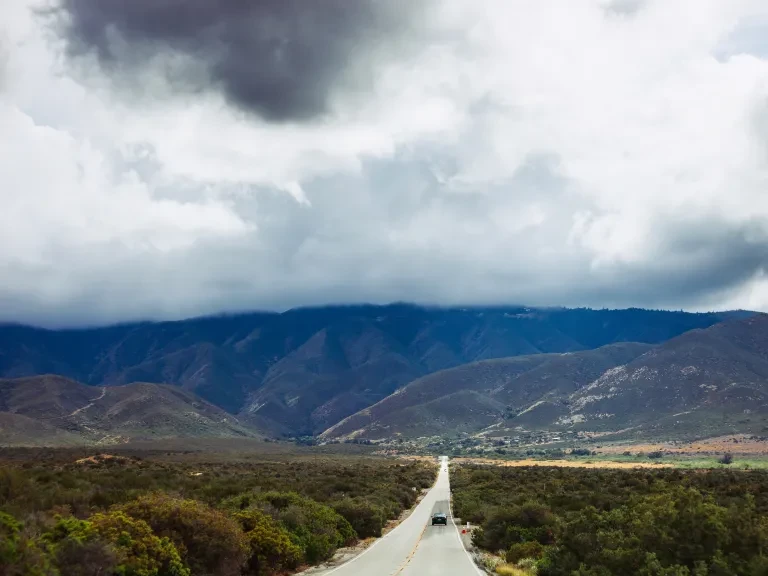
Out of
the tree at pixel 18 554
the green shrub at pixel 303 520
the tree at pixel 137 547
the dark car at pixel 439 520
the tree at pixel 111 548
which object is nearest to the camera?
the tree at pixel 18 554

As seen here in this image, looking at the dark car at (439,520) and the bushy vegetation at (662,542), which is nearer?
the bushy vegetation at (662,542)

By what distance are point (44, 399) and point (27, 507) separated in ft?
601

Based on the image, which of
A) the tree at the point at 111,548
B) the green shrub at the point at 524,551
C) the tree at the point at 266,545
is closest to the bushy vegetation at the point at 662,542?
the green shrub at the point at 524,551

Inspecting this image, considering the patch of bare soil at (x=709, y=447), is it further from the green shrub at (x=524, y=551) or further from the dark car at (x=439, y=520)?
the green shrub at (x=524, y=551)

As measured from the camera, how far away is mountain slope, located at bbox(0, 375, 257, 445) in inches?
5633

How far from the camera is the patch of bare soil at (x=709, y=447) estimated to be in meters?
109

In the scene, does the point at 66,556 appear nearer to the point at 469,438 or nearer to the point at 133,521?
the point at 133,521

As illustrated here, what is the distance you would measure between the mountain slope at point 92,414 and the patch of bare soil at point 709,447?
10131 centimetres

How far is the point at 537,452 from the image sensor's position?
142 metres

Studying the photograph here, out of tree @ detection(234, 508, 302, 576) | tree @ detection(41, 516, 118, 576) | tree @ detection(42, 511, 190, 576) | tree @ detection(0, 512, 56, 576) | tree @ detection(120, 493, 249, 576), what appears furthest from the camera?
tree @ detection(234, 508, 302, 576)

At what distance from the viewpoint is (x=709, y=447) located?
119812 millimetres

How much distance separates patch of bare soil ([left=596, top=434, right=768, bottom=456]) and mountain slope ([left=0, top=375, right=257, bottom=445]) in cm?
10131

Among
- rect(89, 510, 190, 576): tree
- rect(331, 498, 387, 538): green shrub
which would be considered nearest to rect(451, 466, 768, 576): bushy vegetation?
rect(89, 510, 190, 576): tree

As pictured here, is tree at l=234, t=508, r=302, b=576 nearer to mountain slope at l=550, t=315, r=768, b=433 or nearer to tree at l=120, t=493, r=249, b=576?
tree at l=120, t=493, r=249, b=576
